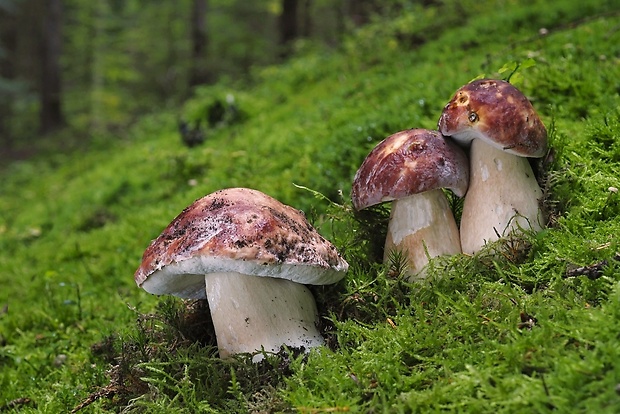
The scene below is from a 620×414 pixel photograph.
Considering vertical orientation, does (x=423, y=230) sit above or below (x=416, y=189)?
below

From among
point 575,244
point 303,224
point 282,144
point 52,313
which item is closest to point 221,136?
point 282,144

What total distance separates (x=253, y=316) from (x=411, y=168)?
3.80 feet

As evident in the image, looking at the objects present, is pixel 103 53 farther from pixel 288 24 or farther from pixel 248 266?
pixel 248 266

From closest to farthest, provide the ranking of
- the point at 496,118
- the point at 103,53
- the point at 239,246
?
the point at 239,246 < the point at 496,118 < the point at 103,53

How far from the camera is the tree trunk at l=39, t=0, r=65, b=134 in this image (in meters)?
17.0

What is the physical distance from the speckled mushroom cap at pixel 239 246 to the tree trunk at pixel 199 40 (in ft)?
41.7

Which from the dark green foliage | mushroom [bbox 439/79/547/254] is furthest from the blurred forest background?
mushroom [bbox 439/79/547/254]

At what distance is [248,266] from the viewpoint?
8.21 feet

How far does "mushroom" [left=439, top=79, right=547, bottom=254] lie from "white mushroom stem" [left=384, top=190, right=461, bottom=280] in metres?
0.10

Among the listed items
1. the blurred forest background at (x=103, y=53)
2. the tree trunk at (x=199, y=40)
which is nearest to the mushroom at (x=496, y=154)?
the tree trunk at (x=199, y=40)

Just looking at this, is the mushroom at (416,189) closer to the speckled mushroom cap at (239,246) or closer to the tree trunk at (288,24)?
the speckled mushroom cap at (239,246)

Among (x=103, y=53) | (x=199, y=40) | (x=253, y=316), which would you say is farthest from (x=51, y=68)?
(x=253, y=316)

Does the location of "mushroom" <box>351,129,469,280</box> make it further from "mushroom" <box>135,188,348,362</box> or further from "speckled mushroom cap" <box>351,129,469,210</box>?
"mushroom" <box>135,188,348,362</box>

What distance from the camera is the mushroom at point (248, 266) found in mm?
2504
